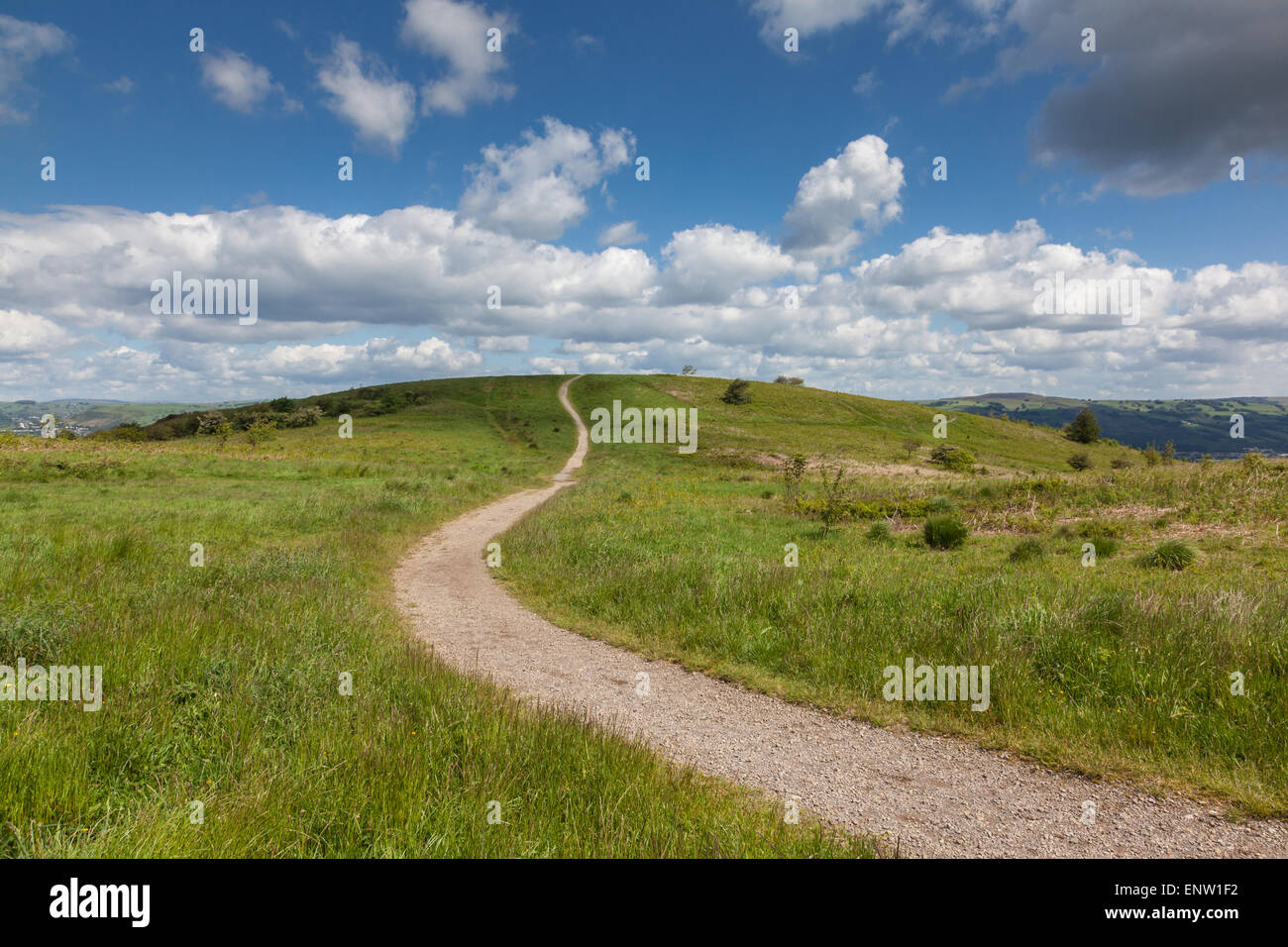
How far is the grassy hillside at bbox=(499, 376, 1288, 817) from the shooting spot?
21.9 feet

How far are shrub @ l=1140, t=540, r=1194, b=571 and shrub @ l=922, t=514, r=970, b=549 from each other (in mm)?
4281

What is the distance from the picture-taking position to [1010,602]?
32.9 feet

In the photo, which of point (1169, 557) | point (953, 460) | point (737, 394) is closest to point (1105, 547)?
point (1169, 557)

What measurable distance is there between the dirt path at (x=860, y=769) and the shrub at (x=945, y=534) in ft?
39.0

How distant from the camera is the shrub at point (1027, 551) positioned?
15537mm

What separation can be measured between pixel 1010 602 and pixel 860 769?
5.40 m

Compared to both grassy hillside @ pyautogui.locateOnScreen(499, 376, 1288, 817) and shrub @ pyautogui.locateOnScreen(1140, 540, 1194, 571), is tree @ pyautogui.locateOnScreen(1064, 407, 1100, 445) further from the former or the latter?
shrub @ pyautogui.locateOnScreen(1140, 540, 1194, 571)

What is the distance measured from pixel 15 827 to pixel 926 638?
31.8 feet

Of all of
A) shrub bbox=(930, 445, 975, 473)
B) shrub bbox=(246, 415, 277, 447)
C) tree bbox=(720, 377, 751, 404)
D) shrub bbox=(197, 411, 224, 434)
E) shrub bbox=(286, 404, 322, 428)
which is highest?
tree bbox=(720, 377, 751, 404)

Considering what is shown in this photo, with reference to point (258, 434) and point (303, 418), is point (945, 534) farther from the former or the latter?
point (303, 418)

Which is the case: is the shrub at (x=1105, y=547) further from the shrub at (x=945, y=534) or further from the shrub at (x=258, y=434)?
the shrub at (x=258, y=434)

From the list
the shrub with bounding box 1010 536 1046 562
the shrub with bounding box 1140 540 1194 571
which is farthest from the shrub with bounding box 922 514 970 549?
the shrub with bounding box 1140 540 1194 571

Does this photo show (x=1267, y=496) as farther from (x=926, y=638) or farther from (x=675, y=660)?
(x=675, y=660)

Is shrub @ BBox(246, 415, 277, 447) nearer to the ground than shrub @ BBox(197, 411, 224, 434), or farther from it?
nearer to the ground
